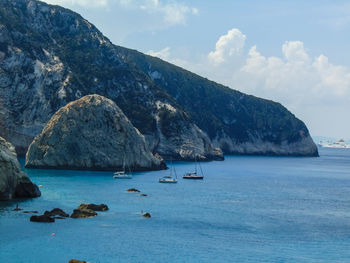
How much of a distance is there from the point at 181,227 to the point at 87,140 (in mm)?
78172

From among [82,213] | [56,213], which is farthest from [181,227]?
[56,213]

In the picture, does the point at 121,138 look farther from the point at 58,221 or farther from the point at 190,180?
the point at 58,221

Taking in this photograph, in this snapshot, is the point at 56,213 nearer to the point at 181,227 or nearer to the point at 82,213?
the point at 82,213

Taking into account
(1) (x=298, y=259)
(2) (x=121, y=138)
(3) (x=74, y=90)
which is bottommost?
(1) (x=298, y=259)

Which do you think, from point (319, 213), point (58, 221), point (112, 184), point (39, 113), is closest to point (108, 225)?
point (58, 221)

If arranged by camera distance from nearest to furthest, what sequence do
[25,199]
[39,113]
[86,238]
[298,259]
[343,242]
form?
[298,259] < [86,238] < [343,242] < [25,199] < [39,113]

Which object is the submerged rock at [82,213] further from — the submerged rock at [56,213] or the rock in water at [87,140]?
the rock in water at [87,140]

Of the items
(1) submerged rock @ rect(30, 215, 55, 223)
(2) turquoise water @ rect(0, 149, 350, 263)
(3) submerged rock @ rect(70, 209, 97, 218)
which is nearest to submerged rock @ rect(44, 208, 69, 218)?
(3) submerged rock @ rect(70, 209, 97, 218)

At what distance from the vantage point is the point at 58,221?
6506 cm

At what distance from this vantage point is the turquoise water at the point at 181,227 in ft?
173

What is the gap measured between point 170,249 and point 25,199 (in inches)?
1412

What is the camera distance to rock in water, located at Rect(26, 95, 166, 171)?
13812 cm

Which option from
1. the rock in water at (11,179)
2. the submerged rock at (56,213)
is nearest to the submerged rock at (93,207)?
the submerged rock at (56,213)

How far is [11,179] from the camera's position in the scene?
3063 inches
